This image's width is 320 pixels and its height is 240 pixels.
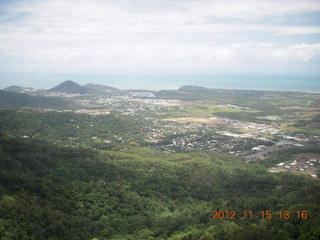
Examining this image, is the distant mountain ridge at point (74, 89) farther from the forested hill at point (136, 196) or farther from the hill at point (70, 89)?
the forested hill at point (136, 196)

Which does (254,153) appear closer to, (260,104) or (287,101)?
(260,104)

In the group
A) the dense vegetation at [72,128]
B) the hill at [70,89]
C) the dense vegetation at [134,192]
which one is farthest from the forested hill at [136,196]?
the hill at [70,89]

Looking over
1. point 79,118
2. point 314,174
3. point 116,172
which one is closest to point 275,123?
point 314,174
